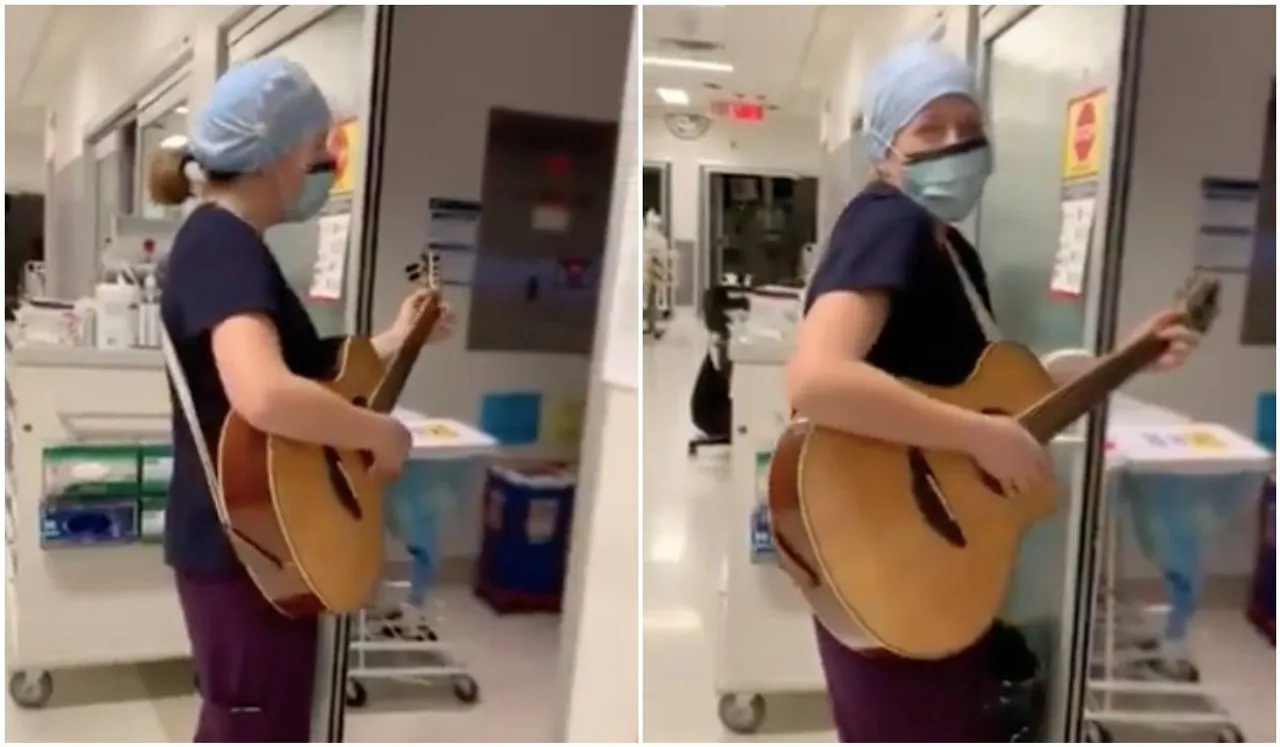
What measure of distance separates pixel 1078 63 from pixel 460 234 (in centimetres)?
71

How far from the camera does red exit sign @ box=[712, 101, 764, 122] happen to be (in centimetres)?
142

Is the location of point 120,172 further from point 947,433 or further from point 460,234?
point 947,433

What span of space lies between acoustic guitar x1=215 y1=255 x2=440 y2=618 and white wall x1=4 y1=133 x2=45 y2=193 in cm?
40

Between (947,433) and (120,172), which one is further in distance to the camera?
(120,172)

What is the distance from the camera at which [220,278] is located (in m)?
1.30

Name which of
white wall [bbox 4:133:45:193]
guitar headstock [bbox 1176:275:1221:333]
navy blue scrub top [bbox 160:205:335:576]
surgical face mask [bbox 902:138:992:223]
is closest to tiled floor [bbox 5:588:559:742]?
navy blue scrub top [bbox 160:205:335:576]

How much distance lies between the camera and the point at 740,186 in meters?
1.44

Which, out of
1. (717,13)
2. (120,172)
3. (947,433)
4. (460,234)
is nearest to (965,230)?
(947,433)

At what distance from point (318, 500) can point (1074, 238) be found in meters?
0.87

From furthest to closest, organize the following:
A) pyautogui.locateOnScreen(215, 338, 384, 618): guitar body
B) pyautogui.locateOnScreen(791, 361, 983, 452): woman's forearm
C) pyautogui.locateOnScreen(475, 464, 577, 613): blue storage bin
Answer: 1. pyautogui.locateOnScreen(475, 464, 577, 613): blue storage bin
2. pyautogui.locateOnScreen(215, 338, 384, 618): guitar body
3. pyautogui.locateOnScreen(791, 361, 983, 452): woman's forearm

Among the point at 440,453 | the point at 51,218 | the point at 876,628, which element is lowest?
the point at 876,628

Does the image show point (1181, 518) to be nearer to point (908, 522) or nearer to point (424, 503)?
point (908, 522)

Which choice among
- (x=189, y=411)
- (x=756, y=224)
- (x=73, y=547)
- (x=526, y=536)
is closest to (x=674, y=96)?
(x=756, y=224)

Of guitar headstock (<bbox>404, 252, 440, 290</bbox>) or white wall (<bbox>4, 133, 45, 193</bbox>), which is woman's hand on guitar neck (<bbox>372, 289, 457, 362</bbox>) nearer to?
guitar headstock (<bbox>404, 252, 440, 290</bbox>)
